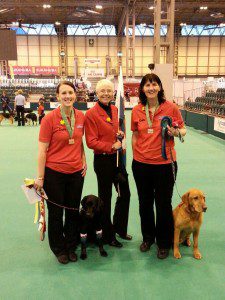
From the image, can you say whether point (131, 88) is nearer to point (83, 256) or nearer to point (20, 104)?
point (20, 104)

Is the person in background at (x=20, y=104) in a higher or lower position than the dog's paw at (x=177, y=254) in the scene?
higher

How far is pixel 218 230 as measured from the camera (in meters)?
3.52

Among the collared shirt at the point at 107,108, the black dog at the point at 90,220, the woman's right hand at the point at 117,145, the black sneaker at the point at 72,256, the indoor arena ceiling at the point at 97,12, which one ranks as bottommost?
the black sneaker at the point at 72,256

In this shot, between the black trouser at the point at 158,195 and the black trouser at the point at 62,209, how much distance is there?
59 centimetres

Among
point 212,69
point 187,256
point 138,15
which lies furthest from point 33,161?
point 212,69

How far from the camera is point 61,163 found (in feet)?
8.80

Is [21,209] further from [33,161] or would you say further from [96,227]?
[33,161]

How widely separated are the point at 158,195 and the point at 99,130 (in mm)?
837

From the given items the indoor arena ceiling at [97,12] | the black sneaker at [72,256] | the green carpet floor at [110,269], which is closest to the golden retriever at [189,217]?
the green carpet floor at [110,269]

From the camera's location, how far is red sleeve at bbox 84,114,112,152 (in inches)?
111

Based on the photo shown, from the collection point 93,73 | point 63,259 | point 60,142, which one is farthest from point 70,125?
point 93,73

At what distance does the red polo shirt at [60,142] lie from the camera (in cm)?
259

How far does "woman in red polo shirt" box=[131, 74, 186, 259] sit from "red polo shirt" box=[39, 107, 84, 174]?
540mm

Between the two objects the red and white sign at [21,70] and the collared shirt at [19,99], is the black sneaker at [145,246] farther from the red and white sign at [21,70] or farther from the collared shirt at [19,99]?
the red and white sign at [21,70]
